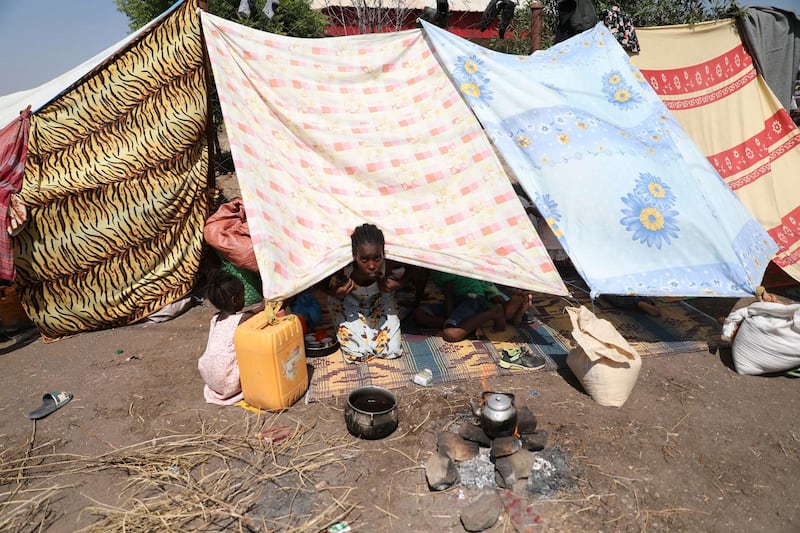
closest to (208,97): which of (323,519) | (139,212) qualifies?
(139,212)

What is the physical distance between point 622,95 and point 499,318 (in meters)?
2.17

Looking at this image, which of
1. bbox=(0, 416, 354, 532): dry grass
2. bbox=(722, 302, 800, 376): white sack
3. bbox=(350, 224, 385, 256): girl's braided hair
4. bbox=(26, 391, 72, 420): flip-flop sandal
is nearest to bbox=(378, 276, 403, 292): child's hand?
bbox=(350, 224, 385, 256): girl's braided hair

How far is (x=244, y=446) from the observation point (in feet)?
8.96

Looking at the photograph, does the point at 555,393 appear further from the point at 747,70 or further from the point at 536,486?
the point at 747,70

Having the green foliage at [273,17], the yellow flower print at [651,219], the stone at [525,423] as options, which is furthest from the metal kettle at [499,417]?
the green foliage at [273,17]

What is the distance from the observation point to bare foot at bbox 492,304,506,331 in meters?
3.86

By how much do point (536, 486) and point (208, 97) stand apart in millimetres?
3735

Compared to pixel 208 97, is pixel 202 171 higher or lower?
lower

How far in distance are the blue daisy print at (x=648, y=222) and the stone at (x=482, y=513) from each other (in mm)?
2082

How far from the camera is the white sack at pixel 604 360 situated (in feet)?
9.62

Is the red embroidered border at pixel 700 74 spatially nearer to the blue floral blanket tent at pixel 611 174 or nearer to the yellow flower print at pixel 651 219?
the blue floral blanket tent at pixel 611 174

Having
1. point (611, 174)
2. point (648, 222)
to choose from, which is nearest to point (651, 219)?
point (648, 222)

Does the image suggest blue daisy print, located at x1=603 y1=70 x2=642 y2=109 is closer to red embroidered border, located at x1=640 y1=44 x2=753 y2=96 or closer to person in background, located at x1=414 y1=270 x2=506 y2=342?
red embroidered border, located at x1=640 y1=44 x2=753 y2=96

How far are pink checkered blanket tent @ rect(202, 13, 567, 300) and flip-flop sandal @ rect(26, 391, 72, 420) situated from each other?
5.60 ft
